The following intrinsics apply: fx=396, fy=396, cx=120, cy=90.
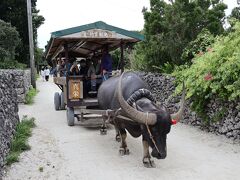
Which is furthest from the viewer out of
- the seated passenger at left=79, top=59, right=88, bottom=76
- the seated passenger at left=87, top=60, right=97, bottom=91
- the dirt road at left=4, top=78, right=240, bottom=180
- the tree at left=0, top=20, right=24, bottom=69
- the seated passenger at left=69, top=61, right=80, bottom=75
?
the tree at left=0, top=20, right=24, bottom=69

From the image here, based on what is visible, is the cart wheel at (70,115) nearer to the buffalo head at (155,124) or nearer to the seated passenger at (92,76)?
the seated passenger at (92,76)

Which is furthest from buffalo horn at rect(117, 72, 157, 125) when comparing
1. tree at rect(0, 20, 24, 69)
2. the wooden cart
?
tree at rect(0, 20, 24, 69)

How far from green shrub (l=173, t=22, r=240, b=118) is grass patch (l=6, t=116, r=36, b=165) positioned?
3679mm

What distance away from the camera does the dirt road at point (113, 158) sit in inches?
235

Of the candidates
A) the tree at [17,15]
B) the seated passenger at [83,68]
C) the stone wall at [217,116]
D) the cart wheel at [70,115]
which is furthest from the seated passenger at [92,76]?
the tree at [17,15]

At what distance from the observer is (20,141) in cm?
769

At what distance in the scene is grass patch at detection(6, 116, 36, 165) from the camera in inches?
265

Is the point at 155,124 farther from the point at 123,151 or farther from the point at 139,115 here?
the point at 123,151

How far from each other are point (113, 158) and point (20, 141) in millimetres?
1992

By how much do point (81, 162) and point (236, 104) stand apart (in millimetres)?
3215

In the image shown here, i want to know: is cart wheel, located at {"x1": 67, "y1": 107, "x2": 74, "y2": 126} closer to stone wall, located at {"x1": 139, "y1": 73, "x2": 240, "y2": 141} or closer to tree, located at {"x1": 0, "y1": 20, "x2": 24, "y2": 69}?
stone wall, located at {"x1": 139, "y1": 73, "x2": 240, "y2": 141}

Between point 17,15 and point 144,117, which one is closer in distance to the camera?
point 144,117

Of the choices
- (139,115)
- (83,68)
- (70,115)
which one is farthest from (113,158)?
(83,68)

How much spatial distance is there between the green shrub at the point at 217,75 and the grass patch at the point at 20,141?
12.1 ft
